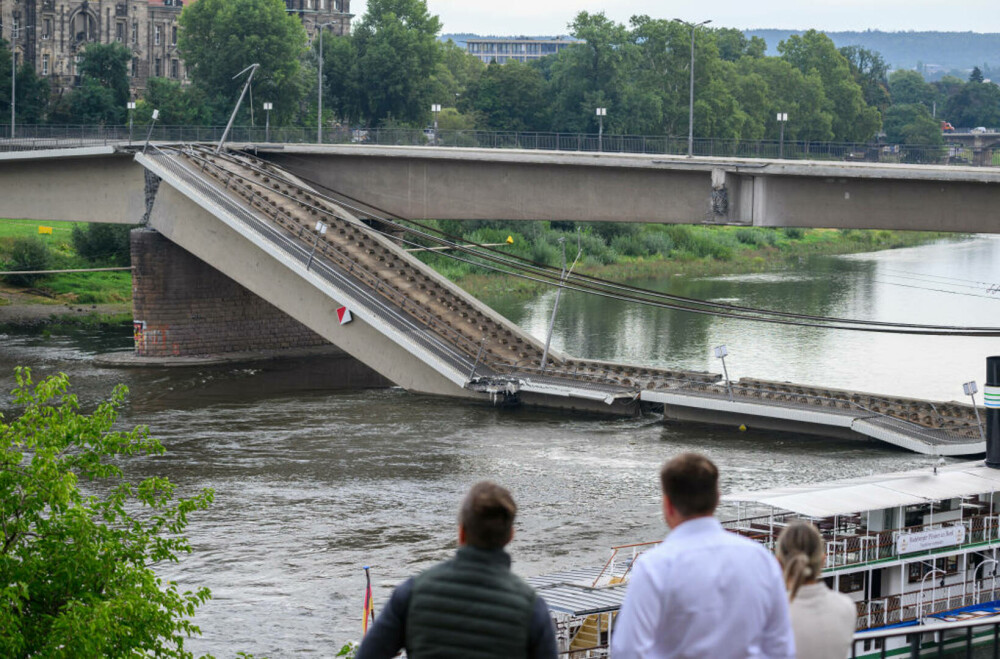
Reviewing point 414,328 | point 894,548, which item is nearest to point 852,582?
point 894,548

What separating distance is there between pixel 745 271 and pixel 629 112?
14.9m

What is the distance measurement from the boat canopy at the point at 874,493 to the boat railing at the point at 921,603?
139cm

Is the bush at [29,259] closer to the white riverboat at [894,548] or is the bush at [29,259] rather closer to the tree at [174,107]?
the tree at [174,107]

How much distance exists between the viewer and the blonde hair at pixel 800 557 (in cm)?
655

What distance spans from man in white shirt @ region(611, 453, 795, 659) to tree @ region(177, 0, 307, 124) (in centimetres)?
8277

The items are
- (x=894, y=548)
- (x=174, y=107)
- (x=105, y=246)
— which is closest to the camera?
(x=894, y=548)

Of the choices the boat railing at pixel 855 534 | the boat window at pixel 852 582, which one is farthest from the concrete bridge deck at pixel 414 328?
the boat window at pixel 852 582

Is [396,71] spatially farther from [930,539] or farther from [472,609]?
[472,609]

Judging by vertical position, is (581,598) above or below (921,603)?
above

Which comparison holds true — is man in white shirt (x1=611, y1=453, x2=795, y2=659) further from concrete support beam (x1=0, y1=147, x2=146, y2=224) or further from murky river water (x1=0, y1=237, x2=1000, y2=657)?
concrete support beam (x1=0, y1=147, x2=146, y2=224)

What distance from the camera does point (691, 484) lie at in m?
5.93

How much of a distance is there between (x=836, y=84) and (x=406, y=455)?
100666 millimetres

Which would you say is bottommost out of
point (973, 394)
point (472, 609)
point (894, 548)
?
point (894, 548)

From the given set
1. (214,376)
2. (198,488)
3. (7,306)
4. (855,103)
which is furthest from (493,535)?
(855,103)
